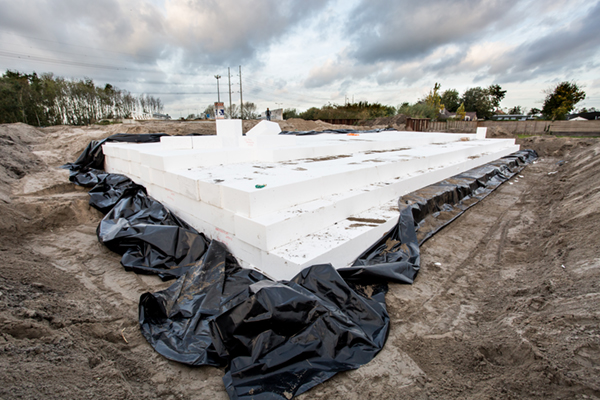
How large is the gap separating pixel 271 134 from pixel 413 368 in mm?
4931

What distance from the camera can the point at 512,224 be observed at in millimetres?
4992

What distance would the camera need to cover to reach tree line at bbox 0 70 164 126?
23.2 m

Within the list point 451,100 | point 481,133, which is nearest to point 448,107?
point 451,100

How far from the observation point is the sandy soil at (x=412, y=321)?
67.2 inches

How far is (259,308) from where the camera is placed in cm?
207

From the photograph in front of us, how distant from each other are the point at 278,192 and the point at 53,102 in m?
33.7

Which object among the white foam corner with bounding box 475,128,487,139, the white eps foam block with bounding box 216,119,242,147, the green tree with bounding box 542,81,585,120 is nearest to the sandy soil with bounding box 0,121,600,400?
the white eps foam block with bounding box 216,119,242,147

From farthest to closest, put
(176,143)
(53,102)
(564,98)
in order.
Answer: (564,98)
(53,102)
(176,143)

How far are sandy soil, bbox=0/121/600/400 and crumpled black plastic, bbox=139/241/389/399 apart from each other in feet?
0.37

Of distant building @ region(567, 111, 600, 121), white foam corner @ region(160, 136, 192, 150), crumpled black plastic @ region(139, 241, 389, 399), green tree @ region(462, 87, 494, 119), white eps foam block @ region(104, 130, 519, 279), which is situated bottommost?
crumpled black plastic @ region(139, 241, 389, 399)

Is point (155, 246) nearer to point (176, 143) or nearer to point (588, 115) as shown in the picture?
point (176, 143)

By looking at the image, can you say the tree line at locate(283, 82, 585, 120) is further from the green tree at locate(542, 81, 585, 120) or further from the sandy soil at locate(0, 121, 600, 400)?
the sandy soil at locate(0, 121, 600, 400)

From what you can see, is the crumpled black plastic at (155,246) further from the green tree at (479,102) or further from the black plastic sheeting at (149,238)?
the green tree at (479,102)

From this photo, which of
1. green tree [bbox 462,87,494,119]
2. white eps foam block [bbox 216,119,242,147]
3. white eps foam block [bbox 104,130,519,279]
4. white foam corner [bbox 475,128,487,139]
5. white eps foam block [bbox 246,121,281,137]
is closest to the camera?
white eps foam block [bbox 104,130,519,279]
